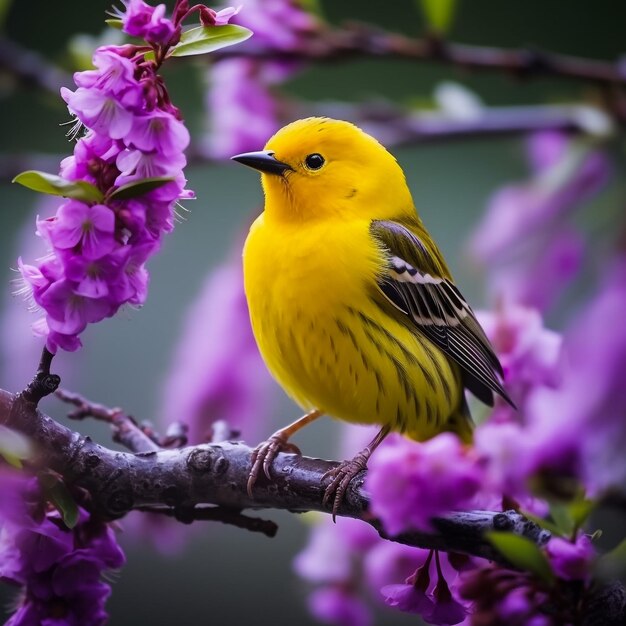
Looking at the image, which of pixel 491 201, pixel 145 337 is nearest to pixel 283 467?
pixel 491 201

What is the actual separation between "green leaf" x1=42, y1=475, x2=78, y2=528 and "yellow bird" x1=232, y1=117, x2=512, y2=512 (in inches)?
10.1

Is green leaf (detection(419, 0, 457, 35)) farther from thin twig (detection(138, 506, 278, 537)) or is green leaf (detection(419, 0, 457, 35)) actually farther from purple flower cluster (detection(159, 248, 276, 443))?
thin twig (detection(138, 506, 278, 537))

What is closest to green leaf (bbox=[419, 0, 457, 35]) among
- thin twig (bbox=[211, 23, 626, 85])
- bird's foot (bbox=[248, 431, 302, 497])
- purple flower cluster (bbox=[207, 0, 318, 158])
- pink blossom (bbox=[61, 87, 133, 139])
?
thin twig (bbox=[211, 23, 626, 85])

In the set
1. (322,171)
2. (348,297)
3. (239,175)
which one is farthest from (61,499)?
(239,175)

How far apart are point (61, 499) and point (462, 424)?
62 cm

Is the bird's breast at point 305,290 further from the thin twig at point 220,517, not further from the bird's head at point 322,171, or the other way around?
the thin twig at point 220,517

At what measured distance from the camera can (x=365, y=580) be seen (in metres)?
0.95

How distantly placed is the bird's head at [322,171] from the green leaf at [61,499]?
1.40 feet

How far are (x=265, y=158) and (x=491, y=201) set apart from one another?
0.29 meters

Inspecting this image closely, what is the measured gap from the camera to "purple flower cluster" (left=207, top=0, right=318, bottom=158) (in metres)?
1.14

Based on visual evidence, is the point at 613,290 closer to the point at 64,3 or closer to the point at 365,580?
the point at 365,580

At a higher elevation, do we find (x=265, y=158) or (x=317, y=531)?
(x=265, y=158)

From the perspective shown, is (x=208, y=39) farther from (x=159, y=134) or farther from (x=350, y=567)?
(x=350, y=567)

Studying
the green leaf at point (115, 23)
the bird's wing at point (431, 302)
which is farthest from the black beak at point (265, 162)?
the green leaf at point (115, 23)
